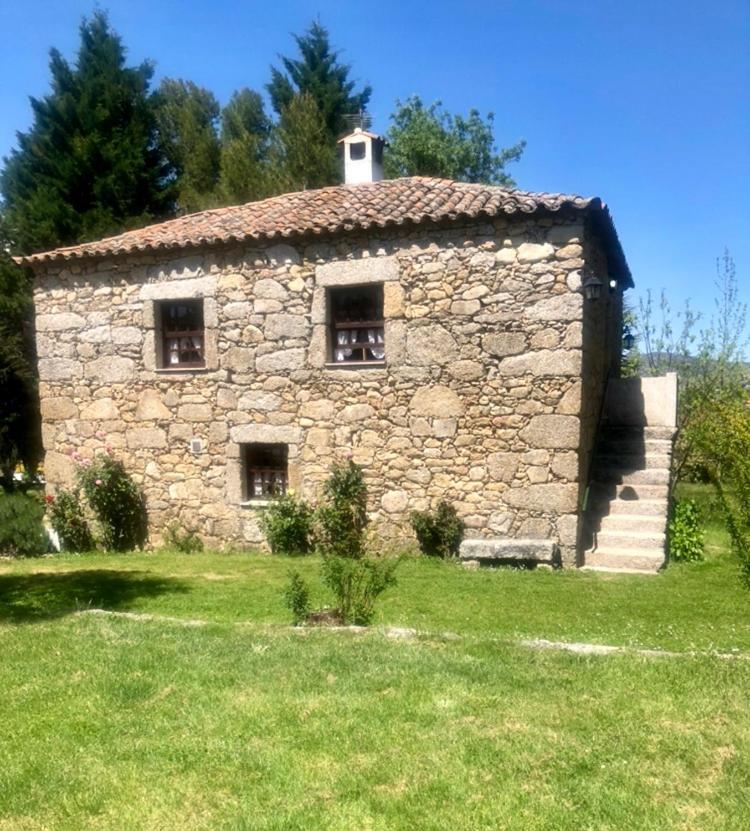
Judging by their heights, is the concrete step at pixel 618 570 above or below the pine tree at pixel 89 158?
below

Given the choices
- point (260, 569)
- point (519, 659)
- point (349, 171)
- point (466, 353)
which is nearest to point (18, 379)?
point (349, 171)

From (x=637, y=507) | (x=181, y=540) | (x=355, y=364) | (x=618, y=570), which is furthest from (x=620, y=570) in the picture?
(x=181, y=540)

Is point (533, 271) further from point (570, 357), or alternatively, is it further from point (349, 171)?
point (349, 171)

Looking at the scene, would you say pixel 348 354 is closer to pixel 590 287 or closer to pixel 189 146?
pixel 590 287

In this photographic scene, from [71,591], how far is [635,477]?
7127 mm

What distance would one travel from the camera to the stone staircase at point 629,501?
8922 mm

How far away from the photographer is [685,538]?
31.1 ft

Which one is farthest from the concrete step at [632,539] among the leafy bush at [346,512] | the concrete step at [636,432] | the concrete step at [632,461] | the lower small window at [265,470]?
the lower small window at [265,470]

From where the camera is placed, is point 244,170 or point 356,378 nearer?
point 356,378

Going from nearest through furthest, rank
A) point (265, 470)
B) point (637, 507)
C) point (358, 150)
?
point (637, 507) → point (265, 470) → point (358, 150)

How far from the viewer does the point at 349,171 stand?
41.7 feet

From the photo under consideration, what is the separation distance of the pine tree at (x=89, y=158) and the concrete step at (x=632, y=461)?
13.8m

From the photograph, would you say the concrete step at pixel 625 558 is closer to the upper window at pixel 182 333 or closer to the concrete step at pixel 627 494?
the concrete step at pixel 627 494

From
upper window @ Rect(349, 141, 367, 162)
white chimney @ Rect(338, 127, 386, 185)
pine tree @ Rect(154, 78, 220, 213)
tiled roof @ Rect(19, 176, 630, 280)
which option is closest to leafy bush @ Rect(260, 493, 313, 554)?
tiled roof @ Rect(19, 176, 630, 280)
